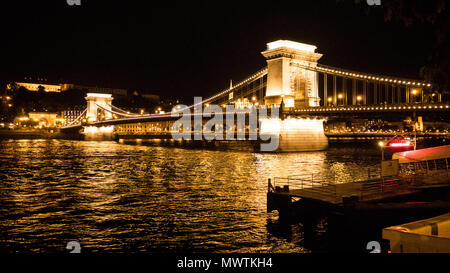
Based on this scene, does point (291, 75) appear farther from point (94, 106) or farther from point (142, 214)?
point (94, 106)

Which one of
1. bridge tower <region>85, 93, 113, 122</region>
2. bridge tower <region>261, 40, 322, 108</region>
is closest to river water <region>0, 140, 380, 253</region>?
bridge tower <region>261, 40, 322, 108</region>

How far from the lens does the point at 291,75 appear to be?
55.8 m

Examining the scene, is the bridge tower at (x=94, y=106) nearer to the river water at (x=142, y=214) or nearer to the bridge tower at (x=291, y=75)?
the bridge tower at (x=291, y=75)

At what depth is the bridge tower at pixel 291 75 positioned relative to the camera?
2147 inches

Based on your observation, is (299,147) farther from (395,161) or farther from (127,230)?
(127,230)

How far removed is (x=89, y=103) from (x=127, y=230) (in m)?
102

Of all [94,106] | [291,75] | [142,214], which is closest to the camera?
[142,214]

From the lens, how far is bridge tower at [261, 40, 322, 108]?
2147 inches

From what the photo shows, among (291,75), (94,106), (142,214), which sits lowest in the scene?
(142,214)

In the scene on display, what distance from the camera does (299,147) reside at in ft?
163

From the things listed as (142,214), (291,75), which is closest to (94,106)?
(291,75)

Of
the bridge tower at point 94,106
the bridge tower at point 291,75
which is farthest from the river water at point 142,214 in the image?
the bridge tower at point 94,106

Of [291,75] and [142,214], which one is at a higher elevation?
[291,75]
